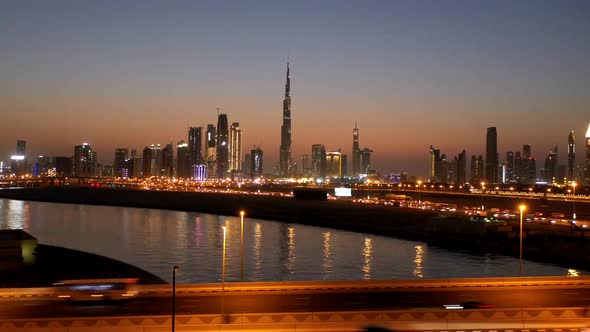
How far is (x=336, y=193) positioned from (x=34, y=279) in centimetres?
11772

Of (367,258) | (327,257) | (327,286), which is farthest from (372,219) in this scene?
(327,286)

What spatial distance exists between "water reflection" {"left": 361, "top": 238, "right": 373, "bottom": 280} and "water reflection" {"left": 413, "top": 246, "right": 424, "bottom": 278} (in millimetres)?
3278

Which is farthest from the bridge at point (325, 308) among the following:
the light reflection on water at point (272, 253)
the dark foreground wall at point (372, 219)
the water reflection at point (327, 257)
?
the dark foreground wall at point (372, 219)

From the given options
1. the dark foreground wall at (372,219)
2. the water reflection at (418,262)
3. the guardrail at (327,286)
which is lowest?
the water reflection at (418,262)

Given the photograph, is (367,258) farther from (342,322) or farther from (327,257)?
(342,322)

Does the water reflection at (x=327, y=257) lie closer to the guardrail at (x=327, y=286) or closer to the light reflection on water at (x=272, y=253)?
the light reflection on water at (x=272, y=253)

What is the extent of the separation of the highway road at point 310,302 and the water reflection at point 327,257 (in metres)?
18.1

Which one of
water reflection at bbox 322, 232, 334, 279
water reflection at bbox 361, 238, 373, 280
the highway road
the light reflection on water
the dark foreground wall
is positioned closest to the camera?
the highway road

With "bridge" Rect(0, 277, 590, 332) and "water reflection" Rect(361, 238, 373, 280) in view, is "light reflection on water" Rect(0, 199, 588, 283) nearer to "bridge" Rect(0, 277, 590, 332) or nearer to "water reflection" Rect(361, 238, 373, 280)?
"water reflection" Rect(361, 238, 373, 280)

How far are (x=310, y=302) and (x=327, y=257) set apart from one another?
31.0 metres

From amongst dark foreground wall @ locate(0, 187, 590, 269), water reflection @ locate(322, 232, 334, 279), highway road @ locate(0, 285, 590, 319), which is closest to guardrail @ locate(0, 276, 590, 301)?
highway road @ locate(0, 285, 590, 319)

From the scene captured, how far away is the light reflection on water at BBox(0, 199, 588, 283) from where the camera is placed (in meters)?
45.7

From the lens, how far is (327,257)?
181 feet

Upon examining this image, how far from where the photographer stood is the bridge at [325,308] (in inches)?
745
